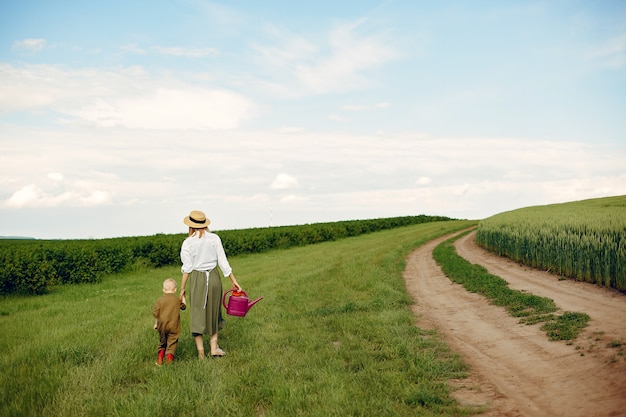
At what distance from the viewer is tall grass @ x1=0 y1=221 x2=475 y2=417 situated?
611 centimetres

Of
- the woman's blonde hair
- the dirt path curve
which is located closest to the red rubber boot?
the woman's blonde hair

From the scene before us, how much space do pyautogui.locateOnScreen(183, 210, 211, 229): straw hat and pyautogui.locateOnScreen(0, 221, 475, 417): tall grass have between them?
223 centimetres

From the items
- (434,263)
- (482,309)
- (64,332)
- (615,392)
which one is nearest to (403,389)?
(615,392)

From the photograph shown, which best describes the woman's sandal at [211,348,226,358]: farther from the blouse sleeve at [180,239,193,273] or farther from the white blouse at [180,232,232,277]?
the blouse sleeve at [180,239,193,273]

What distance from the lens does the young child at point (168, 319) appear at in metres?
7.72

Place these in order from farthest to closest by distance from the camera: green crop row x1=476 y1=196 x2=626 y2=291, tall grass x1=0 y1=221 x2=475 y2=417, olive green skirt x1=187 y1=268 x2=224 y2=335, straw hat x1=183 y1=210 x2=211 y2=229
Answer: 1. green crop row x1=476 y1=196 x2=626 y2=291
2. straw hat x1=183 y1=210 x2=211 y2=229
3. olive green skirt x1=187 y1=268 x2=224 y2=335
4. tall grass x1=0 y1=221 x2=475 y2=417

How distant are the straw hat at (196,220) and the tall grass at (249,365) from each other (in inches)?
87.6

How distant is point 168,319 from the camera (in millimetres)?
7734

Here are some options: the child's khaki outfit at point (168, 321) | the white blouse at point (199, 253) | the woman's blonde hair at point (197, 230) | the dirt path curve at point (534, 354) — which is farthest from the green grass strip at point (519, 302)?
the child's khaki outfit at point (168, 321)

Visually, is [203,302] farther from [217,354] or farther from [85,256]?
[85,256]

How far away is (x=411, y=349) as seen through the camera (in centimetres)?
841

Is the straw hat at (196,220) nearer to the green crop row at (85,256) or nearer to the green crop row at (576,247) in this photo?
the green crop row at (576,247)

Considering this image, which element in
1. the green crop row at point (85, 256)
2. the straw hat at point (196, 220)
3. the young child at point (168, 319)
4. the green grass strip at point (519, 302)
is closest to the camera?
the young child at point (168, 319)

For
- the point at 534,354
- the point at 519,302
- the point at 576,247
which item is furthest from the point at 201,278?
the point at 576,247
